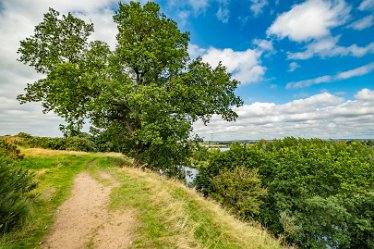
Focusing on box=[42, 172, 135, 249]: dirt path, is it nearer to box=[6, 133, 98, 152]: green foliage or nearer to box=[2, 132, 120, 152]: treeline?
box=[2, 132, 120, 152]: treeline

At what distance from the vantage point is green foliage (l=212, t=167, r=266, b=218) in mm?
25859

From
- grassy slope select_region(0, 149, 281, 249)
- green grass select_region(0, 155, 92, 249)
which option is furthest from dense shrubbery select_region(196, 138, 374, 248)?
grassy slope select_region(0, 149, 281, 249)

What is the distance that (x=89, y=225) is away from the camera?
7.28 m

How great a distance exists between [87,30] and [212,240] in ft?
66.4

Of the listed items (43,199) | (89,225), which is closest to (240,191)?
(43,199)

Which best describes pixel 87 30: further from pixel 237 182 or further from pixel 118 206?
pixel 237 182

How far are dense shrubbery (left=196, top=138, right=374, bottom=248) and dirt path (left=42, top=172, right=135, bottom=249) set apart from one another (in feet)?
67.0

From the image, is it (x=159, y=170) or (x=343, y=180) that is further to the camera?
(x=343, y=180)

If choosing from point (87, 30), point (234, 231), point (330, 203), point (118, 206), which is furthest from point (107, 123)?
point (330, 203)

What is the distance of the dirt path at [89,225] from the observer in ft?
20.2

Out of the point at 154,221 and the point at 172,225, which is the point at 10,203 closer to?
the point at 154,221

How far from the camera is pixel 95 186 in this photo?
12.3 m

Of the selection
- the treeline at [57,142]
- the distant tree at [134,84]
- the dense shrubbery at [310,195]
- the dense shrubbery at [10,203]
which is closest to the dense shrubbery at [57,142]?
the treeline at [57,142]

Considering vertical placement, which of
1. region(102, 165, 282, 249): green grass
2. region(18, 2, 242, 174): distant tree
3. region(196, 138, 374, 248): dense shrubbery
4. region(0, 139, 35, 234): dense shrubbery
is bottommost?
region(196, 138, 374, 248): dense shrubbery
